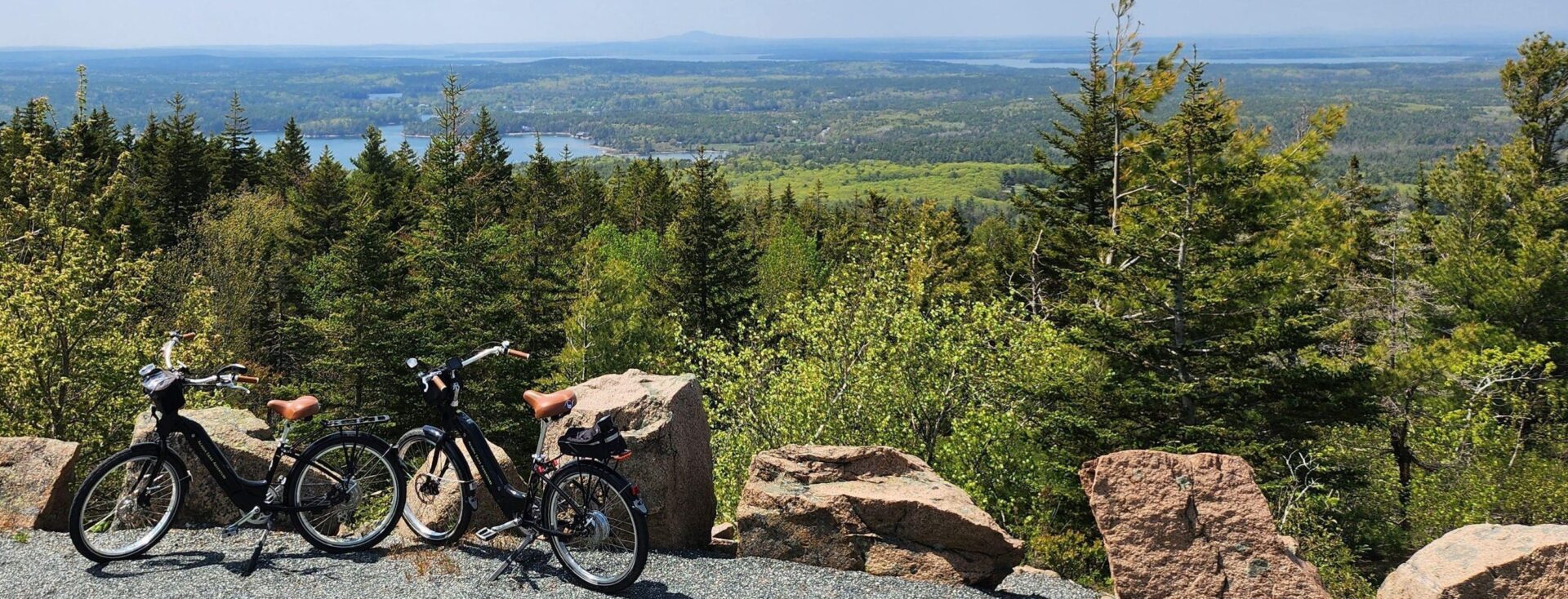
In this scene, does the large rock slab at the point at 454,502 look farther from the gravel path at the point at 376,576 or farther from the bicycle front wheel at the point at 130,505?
the bicycle front wheel at the point at 130,505

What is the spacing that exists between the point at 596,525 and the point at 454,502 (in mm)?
2158

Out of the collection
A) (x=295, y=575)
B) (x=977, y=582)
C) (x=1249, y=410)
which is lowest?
(x=1249, y=410)

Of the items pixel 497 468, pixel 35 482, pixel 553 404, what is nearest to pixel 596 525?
pixel 553 404

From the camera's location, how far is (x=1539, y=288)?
34.9 meters

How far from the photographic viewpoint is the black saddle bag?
9.53 meters

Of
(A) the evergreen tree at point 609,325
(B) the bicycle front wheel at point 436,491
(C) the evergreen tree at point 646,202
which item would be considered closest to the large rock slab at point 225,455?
(B) the bicycle front wheel at point 436,491

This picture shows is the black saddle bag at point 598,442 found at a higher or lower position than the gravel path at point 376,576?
higher

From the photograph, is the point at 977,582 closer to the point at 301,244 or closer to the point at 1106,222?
the point at 1106,222

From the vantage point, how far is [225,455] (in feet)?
38.4

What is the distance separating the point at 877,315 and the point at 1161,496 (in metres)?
13.4

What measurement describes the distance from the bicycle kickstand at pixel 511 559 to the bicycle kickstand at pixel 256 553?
2.46m

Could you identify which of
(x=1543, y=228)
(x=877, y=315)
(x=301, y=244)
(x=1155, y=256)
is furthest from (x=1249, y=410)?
(x=301, y=244)

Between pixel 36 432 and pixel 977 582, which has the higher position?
pixel 977 582

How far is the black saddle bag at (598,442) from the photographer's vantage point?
953cm
